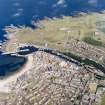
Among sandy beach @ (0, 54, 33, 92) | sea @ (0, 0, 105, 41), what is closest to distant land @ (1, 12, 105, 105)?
sandy beach @ (0, 54, 33, 92)

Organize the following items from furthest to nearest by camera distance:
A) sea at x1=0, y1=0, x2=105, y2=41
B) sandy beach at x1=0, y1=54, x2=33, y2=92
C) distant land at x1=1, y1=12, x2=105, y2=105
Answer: sea at x1=0, y1=0, x2=105, y2=41 → sandy beach at x1=0, y1=54, x2=33, y2=92 → distant land at x1=1, y1=12, x2=105, y2=105

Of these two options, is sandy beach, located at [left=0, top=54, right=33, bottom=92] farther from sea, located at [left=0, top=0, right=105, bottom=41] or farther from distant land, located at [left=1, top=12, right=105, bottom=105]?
sea, located at [left=0, top=0, right=105, bottom=41]

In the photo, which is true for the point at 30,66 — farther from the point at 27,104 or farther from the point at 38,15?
the point at 38,15

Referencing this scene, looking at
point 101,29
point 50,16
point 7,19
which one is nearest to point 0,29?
point 7,19

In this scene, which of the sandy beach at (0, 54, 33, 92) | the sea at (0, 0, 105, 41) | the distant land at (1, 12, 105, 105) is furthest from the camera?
the sea at (0, 0, 105, 41)

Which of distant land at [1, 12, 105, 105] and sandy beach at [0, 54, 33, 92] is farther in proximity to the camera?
sandy beach at [0, 54, 33, 92]

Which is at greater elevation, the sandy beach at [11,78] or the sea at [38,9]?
the sea at [38,9]

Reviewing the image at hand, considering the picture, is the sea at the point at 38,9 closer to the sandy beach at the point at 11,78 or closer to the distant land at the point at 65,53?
the distant land at the point at 65,53

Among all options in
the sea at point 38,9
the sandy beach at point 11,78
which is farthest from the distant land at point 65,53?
the sea at point 38,9
